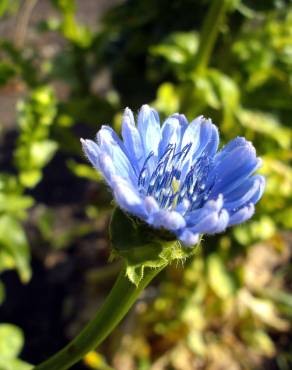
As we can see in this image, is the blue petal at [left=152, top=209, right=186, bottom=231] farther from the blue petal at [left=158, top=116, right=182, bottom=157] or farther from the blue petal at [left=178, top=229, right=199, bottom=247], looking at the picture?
the blue petal at [left=158, top=116, right=182, bottom=157]

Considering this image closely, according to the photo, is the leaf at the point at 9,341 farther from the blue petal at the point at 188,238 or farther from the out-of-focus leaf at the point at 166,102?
the blue petal at the point at 188,238

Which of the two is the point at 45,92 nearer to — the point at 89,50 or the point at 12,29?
the point at 89,50

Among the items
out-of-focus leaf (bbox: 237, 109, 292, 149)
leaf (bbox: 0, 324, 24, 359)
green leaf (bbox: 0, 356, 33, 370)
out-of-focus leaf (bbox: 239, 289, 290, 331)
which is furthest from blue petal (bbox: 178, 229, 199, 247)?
out-of-focus leaf (bbox: 239, 289, 290, 331)

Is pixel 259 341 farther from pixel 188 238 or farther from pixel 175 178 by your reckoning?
pixel 188 238

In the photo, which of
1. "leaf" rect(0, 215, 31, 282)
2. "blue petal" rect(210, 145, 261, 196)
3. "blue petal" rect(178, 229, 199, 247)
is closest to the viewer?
"blue petal" rect(178, 229, 199, 247)

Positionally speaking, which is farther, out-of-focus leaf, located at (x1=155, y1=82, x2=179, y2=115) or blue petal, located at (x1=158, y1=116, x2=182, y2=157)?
out-of-focus leaf, located at (x1=155, y1=82, x2=179, y2=115)

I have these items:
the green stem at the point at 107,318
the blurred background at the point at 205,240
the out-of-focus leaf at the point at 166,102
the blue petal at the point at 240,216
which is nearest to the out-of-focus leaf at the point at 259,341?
the blurred background at the point at 205,240
